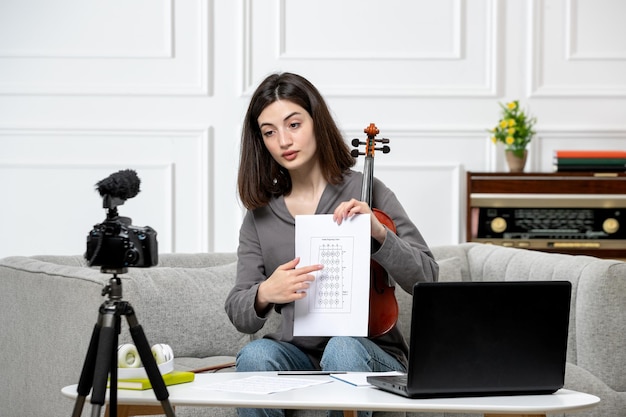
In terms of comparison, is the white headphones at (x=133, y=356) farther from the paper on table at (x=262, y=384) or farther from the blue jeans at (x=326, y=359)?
the blue jeans at (x=326, y=359)

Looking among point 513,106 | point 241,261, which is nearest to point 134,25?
point 513,106

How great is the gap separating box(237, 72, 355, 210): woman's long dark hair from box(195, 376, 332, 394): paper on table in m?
0.75

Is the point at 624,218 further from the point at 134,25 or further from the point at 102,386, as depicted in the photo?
the point at 102,386

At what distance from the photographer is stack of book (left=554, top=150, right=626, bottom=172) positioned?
3713mm

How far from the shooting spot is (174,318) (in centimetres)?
268

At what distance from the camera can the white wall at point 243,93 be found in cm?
398

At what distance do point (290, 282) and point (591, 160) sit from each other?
219 cm

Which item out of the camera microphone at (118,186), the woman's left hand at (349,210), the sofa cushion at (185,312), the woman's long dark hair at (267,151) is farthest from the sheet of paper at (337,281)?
the sofa cushion at (185,312)

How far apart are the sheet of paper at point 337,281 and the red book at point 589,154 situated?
208 centimetres

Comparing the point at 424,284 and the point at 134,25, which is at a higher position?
the point at 134,25

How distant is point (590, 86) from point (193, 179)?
1790mm

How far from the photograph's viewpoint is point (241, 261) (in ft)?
7.68

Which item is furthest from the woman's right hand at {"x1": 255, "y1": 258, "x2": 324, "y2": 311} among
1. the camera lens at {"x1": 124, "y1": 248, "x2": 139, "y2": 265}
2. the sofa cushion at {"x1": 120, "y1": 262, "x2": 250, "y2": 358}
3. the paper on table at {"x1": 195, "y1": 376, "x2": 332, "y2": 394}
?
the sofa cushion at {"x1": 120, "y1": 262, "x2": 250, "y2": 358}

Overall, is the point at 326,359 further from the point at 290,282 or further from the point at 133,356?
the point at 133,356
